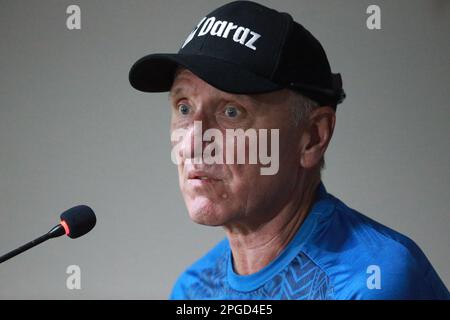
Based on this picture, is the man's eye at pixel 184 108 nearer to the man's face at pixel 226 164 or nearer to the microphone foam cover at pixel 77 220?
the man's face at pixel 226 164

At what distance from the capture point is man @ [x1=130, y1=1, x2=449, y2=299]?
3.87 ft

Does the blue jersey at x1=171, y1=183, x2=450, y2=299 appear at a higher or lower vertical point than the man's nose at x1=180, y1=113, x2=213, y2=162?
lower

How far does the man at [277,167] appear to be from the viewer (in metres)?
→ 1.18

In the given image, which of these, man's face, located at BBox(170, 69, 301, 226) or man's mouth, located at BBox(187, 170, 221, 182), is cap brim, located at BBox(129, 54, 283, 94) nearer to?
man's face, located at BBox(170, 69, 301, 226)

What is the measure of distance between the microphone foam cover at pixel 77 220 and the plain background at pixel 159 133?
38.8 inches

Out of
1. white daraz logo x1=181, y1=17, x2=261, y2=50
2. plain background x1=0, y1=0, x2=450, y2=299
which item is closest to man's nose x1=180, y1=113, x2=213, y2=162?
white daraz logo x1=181, y1=17, x2=261, y2=50

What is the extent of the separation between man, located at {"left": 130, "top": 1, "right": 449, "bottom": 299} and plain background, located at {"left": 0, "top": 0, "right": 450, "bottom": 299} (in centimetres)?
81

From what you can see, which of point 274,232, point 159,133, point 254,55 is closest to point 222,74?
point 254,55

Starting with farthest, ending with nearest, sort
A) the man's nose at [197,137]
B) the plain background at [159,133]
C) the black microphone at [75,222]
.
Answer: the plain background at [159,133] → the man's nose at [197,137] → the black microphone at [75,222]

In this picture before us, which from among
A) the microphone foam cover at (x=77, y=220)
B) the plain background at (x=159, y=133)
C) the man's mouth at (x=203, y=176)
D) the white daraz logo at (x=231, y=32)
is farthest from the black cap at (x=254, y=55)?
the plain background at (x=159, y=133)
